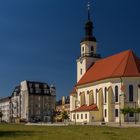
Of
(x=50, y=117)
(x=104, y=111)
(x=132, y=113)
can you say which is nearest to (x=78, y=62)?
(x=104, y=111)

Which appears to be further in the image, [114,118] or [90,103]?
[90,103]

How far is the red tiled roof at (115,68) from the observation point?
240 ft

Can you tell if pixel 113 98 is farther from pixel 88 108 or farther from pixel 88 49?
pixel 88 49

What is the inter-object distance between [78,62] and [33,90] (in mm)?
41055

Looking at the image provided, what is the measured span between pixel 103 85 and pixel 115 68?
424 centimetres

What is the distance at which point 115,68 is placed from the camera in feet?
250

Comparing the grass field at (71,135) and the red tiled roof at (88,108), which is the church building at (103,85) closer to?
the red tiled roof at (88,108)

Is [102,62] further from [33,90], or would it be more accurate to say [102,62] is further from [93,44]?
[33,90]

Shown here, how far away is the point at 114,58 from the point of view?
81812 mm

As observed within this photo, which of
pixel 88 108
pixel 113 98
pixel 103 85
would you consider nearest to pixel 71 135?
pixel 113 98

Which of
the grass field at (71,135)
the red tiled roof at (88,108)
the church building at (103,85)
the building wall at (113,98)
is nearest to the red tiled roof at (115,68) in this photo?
the church building at (103,85)

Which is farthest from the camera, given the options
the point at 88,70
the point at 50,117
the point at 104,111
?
the point at 50,117

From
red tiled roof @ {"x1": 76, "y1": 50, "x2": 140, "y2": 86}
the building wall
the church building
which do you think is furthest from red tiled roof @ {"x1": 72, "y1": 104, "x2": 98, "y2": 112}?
red tiled roof @ {"x1": 76, "y1": 50, "x2": 140, "y2": 86}

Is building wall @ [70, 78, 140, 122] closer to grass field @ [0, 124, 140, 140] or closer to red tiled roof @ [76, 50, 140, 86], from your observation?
red tiled roof @ [76, 50, 140, 86]
